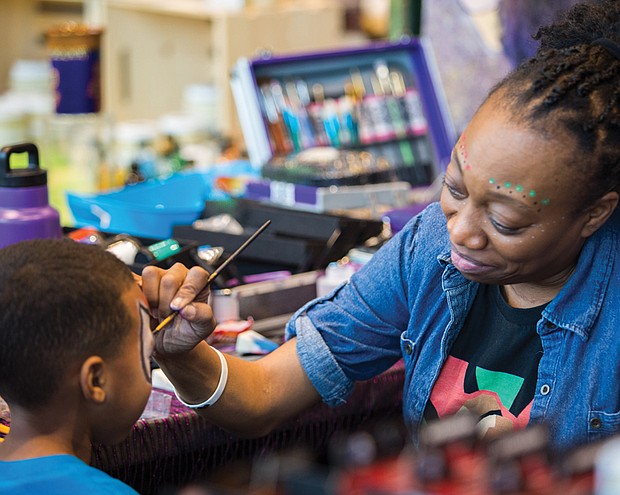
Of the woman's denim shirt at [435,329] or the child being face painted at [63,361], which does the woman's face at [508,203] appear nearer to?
the woman's denim shirt at [435,329]

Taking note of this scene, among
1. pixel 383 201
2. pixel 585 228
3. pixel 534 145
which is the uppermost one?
pixel 534 145

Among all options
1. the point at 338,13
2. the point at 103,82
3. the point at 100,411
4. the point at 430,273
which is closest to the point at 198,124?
the point at 103,82

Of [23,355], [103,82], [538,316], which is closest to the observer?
[23,355]

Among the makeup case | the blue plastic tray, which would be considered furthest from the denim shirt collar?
the makeup case

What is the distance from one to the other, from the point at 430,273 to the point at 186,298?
0.34 m

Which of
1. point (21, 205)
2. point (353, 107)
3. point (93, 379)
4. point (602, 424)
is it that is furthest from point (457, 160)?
point (353, 107)

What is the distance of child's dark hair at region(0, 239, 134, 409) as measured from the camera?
3.09 ft

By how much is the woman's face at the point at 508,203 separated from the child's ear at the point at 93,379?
0.45 metres

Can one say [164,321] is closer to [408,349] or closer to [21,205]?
[408,349]

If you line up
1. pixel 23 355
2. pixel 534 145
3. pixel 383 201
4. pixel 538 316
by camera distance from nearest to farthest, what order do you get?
pixel 23 355 < pixel 534 145 < pixel 538 316 < pixel 383 201

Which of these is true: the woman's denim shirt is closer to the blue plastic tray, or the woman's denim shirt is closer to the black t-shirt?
the black t-shirt

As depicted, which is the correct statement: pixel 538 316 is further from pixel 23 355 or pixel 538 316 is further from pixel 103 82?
pixel 103 82

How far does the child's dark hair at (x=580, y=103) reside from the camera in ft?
3.67

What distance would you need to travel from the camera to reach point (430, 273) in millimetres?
1308
